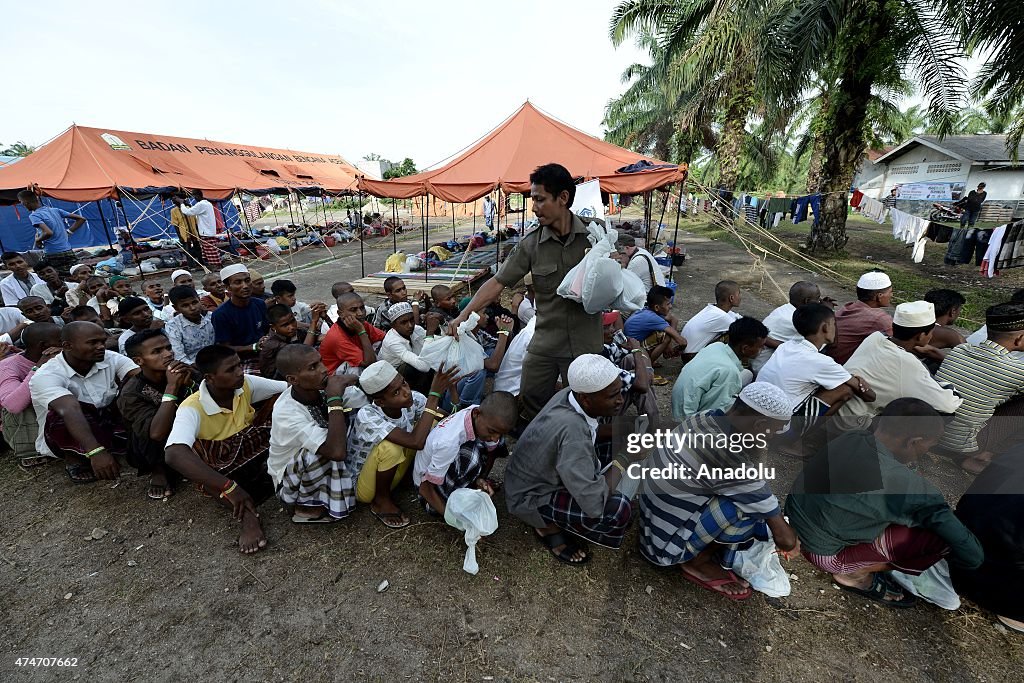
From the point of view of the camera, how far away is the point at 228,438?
282 cm

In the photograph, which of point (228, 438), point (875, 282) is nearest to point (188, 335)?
point (228, 438)

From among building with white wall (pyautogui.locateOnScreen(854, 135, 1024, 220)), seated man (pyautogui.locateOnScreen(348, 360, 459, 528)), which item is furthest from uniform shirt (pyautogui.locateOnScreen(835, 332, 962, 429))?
building with white wall (pyautogui.locateOnScreen(854, 135, 1024, 220))

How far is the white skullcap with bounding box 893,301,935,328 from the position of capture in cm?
317

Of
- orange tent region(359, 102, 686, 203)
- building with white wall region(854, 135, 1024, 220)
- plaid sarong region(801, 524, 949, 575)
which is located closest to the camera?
plaid sarong region(801, 524, 949, 575)

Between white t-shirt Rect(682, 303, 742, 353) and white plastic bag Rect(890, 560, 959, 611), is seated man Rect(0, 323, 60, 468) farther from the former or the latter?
white plastic bag Rect(890, 560, 959, 611)

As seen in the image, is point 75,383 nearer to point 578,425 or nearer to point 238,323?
point 238,323

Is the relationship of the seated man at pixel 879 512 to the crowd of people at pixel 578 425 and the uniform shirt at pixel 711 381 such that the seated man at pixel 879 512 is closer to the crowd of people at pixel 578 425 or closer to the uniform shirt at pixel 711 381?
the crowd of people at pixel 578 425

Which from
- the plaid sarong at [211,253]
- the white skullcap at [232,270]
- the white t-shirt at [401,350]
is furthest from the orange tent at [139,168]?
the white t-shirt at [401,350]

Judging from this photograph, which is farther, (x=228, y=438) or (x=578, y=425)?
(x=228, y=438)

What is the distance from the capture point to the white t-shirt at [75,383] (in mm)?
2994

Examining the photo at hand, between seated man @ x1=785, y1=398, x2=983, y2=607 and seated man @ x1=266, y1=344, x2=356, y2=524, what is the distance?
2.53 metres

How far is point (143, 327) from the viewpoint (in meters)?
4.08

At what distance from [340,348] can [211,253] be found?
12106 millimetres

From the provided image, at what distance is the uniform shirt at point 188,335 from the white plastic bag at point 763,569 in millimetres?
4483
